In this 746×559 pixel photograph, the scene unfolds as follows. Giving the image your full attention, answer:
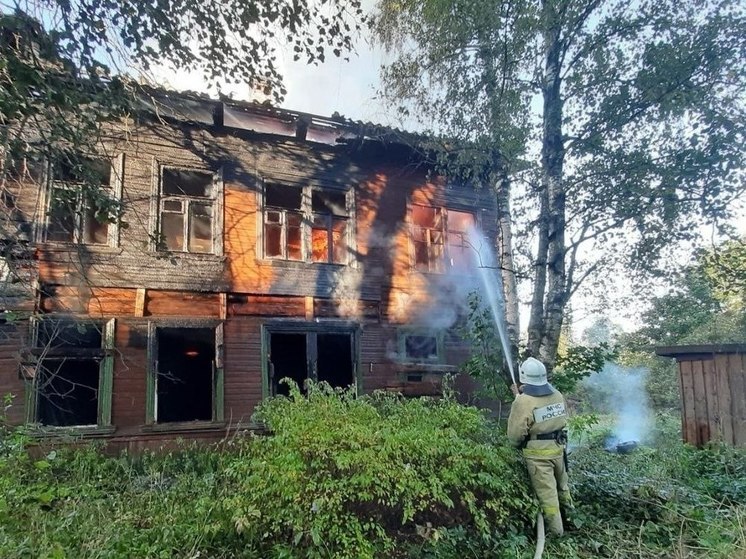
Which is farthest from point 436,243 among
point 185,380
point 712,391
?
point 185,380

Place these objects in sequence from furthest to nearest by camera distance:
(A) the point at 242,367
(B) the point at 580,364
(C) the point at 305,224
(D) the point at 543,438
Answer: (C) the point at 305,224
(A) the point at 242,367
(B) the point at 580,364
(D) the point at 543,438

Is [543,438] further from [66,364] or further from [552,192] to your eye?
[66,364]

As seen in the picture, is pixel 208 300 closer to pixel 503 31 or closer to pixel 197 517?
pixel 197 517

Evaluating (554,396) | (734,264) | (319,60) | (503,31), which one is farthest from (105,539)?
(734,264)

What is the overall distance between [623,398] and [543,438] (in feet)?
76.7

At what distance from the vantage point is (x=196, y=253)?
9.97m

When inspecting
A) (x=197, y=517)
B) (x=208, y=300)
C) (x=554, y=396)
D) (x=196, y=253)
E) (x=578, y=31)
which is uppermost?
(x=578, y=31)

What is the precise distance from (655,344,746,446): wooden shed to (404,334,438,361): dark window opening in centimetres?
482

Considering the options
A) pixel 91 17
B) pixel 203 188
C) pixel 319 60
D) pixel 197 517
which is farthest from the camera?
pixel 203 188

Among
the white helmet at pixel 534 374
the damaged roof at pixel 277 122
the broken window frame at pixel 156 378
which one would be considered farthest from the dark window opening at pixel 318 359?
the white helmet at pixel 534 374

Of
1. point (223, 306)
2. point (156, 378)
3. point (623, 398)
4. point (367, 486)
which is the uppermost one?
point (223, 306)

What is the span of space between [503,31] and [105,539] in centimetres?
957

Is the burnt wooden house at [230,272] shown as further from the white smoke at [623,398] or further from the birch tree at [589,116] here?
the white smoke at [623,398]

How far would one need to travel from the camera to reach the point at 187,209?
33.3 feet
